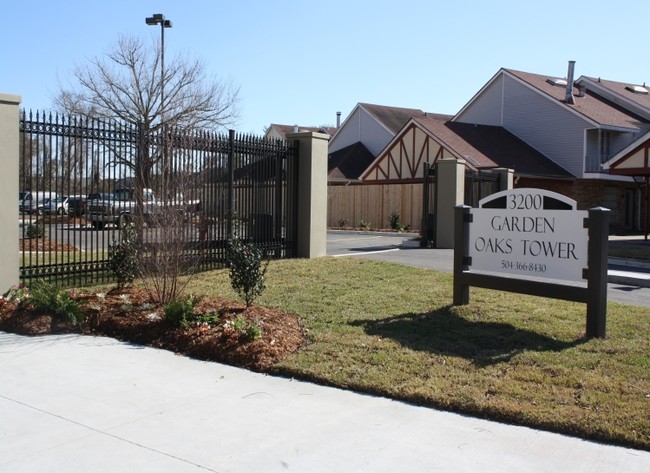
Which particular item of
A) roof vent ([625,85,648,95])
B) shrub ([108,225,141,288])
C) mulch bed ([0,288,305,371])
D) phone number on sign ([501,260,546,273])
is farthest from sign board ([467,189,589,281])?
roof vent ([625,85,648,95])

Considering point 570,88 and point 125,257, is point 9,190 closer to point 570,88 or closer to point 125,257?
point 125,257

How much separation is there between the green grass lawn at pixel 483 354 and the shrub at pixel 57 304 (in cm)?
230

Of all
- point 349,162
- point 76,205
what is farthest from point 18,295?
point 349,162

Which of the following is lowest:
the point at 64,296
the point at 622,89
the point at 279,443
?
the point at 279,443

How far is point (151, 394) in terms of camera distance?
597 centimetres

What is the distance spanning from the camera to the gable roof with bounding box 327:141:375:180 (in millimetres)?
42594

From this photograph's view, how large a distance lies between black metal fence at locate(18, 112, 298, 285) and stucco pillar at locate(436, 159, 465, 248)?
670cm

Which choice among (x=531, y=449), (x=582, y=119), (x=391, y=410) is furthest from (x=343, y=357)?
(x=582, y=119)

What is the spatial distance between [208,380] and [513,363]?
2.96 metres

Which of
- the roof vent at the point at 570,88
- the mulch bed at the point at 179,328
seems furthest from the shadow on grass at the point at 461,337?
the roof vent at the point at 570,88

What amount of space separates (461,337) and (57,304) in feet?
16.4

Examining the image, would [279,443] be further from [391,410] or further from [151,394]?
[151,394]

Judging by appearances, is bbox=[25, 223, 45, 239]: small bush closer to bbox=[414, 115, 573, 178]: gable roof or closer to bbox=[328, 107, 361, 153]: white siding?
bbox=[414, 115, 573, 178]: gable roof

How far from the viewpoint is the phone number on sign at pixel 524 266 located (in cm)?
805
